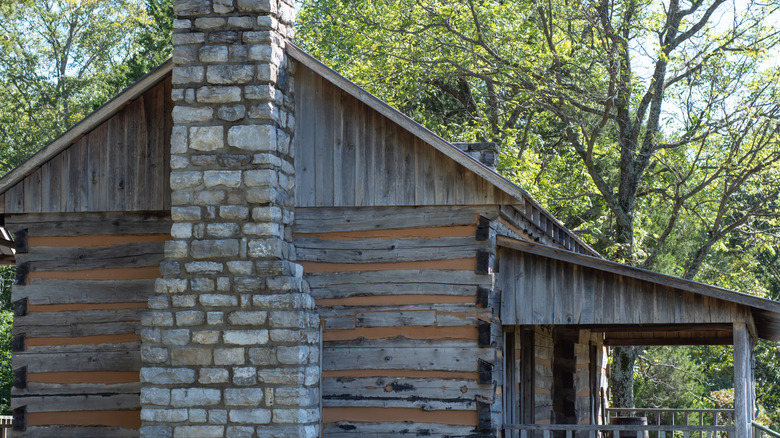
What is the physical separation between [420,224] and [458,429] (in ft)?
7.62

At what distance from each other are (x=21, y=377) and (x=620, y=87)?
14338mm

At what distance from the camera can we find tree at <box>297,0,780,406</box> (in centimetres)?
1956

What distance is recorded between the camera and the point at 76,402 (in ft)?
34.7

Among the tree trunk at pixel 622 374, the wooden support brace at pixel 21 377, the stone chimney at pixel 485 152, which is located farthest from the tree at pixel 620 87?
the wooden support brace at pixel 21 377

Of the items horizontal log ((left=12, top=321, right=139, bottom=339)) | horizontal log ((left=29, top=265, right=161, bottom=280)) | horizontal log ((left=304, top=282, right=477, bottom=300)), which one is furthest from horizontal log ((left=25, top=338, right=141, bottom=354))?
horizontal log ((left=304, top=282, right=477, bottom=300))

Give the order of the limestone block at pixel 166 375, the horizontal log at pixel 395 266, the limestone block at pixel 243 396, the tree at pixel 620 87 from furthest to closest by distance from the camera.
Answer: the tree at pixel 620 87, the horizontal log at pixel 395 266, the limestone block at pixel 166 375, the limestone block at pixel 243 396

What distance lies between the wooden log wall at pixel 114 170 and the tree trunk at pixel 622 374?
13842mm

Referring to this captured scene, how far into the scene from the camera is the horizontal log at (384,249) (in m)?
10.0

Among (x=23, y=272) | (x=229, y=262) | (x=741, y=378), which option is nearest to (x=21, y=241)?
(x=23, y=272)

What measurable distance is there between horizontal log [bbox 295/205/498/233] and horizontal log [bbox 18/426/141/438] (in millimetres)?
3234

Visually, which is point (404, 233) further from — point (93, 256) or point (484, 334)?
point (93, 256)

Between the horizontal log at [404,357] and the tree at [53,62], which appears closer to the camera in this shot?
the horizontal log at [404,357]

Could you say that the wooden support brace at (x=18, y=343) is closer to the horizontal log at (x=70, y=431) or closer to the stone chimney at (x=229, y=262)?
the horizontal log at (x=70, y=431)

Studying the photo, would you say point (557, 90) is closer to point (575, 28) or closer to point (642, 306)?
point (575, 28)
